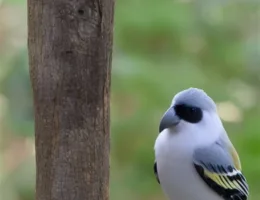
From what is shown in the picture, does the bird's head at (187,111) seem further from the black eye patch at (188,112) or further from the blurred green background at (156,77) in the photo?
the blurred green background at (156,77)

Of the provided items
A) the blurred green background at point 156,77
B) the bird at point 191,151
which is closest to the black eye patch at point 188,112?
the bird at point 191,151

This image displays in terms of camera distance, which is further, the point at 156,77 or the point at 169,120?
the point at 156,77

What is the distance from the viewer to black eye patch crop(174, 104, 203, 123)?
809 mm

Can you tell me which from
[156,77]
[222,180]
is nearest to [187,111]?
[222,180]

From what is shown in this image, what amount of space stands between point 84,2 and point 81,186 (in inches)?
8.9

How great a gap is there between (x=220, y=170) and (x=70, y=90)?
22 cm

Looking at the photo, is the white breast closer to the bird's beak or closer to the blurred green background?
the bird's beak

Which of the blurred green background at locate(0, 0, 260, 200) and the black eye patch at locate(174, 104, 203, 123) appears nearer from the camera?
the black eye patch at locate(174, 104, 203, 123)

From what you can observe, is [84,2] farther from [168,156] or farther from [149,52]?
[149,52]

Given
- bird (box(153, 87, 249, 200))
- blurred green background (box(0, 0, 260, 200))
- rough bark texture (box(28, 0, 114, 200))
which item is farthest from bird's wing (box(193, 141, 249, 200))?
blurred green background (box(0, 0, 260, 200))

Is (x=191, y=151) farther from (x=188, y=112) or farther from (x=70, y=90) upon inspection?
(x=70, y=90)

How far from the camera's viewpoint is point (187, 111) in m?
0.81

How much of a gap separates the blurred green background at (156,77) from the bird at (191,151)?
1.60 ft

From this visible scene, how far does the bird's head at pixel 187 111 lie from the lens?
0.80 metres
